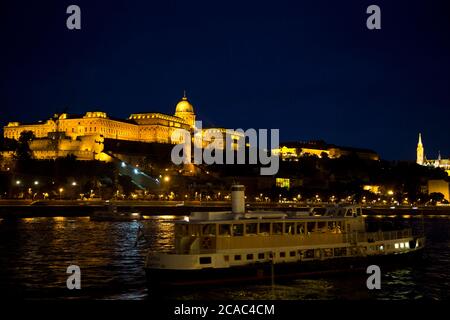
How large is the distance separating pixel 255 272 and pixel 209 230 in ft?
7.83

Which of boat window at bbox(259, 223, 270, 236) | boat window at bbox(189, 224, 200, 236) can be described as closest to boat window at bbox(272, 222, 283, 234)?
boat window at bbox(259, 223, 270, 236)

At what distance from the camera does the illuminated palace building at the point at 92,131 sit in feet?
441

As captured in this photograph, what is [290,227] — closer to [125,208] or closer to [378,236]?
[378,236]

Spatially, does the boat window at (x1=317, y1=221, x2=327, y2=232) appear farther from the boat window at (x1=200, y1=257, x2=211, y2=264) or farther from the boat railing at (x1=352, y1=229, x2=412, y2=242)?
the boat window at (x1=200, y1=257, x2=211, y2=264)

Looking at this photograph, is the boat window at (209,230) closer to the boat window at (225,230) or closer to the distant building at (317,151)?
the boat window at (225,230)

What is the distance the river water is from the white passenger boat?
561 millimetres

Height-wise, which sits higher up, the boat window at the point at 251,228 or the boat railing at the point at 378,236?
the boat window at the point at 251,228

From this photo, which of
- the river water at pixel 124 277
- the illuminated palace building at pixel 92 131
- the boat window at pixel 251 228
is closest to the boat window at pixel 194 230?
the boat window at pixel 251 228

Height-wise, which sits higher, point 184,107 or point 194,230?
point 184,107

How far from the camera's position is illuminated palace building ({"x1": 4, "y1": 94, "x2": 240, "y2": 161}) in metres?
134

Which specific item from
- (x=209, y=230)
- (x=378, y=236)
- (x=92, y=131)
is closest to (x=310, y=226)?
(x=378, y=236)

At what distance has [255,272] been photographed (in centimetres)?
2473

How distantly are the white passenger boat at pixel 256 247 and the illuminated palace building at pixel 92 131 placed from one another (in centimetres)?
10626

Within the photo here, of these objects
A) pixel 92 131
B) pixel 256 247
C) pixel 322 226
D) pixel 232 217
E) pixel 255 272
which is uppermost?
pixel 92 131
